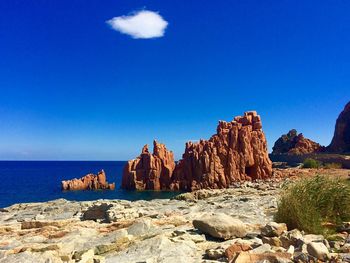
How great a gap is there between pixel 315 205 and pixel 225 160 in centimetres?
6505

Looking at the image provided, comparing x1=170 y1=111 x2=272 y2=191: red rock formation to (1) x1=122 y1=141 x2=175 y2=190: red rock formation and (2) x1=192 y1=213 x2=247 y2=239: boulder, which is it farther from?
(2) x1=192 y1=213 x2=247 y2=239: boulder

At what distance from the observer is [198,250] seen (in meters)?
10.9

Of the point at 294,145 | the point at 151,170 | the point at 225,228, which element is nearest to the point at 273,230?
the point at 225,228

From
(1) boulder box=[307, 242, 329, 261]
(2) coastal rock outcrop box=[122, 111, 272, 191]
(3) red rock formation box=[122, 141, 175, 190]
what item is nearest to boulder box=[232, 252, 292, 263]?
(1) boulder box=[307, 242, 329, 261]

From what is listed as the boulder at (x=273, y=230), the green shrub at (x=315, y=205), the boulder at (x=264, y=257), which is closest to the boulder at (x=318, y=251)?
the boulder at (x=264, y=257)

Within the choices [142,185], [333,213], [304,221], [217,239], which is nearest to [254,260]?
[217,239]

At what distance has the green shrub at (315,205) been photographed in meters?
12.5

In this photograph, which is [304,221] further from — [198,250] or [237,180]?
[237,180]

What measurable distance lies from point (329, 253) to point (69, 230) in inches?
423

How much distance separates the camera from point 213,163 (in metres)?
76.6

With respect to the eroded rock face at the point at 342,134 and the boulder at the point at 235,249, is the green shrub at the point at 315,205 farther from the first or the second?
the eroded rock face at the point at 342,134

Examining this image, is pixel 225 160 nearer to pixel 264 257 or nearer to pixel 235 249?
pixel 235 249

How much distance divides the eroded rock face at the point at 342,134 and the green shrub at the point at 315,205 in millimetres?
128362

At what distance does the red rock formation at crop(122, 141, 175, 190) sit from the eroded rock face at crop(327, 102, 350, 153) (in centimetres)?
7636
